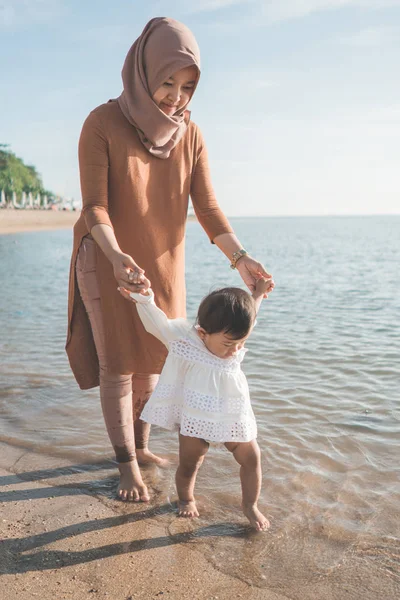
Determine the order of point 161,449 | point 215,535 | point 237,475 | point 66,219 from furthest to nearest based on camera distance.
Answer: point 66,219 < point 161,449 < point 237,475 < point 215,535

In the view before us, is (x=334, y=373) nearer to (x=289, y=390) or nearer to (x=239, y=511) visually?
(x=289, y=390)

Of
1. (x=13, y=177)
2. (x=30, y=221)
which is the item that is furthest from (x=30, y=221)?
(x=13, y=177)

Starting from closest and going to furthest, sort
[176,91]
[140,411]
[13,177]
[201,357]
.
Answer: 1. [201,357]
2. [176,91]
3. [140,411]
4. [13,177]

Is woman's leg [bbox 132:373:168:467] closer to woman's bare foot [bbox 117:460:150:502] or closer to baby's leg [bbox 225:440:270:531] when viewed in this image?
woman's bare foot [bbox 117:460:150:502]

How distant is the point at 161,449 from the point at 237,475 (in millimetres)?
603

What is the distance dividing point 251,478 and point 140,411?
87cm

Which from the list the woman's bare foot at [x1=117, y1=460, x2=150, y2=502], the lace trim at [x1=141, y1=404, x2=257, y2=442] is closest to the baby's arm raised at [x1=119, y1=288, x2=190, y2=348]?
the lace trim at [x1=141, y1=404, x2=257, y2=442]

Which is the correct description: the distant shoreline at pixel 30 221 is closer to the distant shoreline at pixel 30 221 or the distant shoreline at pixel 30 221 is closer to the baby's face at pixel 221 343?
the distant shoreline at pixel 30 221

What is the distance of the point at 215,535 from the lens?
2.61m

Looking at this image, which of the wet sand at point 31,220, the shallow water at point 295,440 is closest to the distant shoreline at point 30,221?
the wet sand at point 31,220

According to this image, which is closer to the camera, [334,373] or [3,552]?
[3,552]

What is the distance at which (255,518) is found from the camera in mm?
2691

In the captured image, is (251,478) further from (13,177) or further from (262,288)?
(13,177)

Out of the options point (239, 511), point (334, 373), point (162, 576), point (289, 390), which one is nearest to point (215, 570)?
point (162, 576)
